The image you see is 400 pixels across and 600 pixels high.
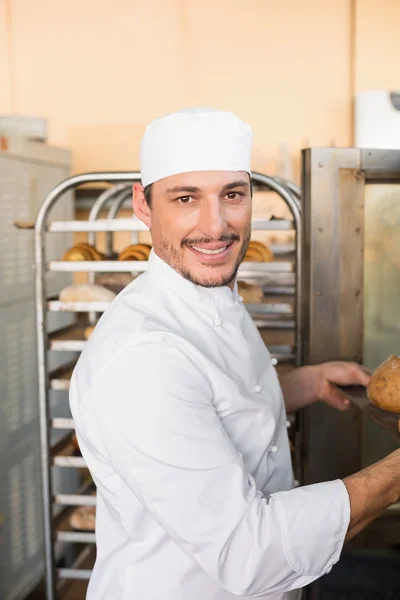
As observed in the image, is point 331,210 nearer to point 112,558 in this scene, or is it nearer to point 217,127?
point 217,127

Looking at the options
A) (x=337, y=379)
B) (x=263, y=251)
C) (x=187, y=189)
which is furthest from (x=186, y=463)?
(x=263, y=251)

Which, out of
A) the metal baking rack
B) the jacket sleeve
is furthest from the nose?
the metal baking rack

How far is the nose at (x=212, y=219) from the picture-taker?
1105mm

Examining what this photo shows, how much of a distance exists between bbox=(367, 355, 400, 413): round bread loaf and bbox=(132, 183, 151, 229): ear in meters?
0.52

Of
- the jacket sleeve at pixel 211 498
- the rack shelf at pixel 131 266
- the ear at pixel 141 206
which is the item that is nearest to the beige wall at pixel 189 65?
the rack shelf at pixel 131 266

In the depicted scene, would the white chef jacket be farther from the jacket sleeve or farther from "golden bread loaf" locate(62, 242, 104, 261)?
"golden bread loaf" locate(62, 242, 104, 261)

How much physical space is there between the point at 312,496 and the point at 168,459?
0.23m

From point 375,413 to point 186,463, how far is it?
1.11 feet

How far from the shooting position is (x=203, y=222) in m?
1.12

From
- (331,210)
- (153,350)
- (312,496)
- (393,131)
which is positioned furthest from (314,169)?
(393,131)

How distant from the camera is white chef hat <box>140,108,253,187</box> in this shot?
1.14m

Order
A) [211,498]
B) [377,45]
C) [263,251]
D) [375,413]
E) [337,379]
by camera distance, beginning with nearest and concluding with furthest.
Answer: [211,498], [375,413], [337,379], [263,251], [377,45]

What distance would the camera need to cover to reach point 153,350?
40.9 inches

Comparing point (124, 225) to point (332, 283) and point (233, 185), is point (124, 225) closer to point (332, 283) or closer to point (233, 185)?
point (332, 283)
